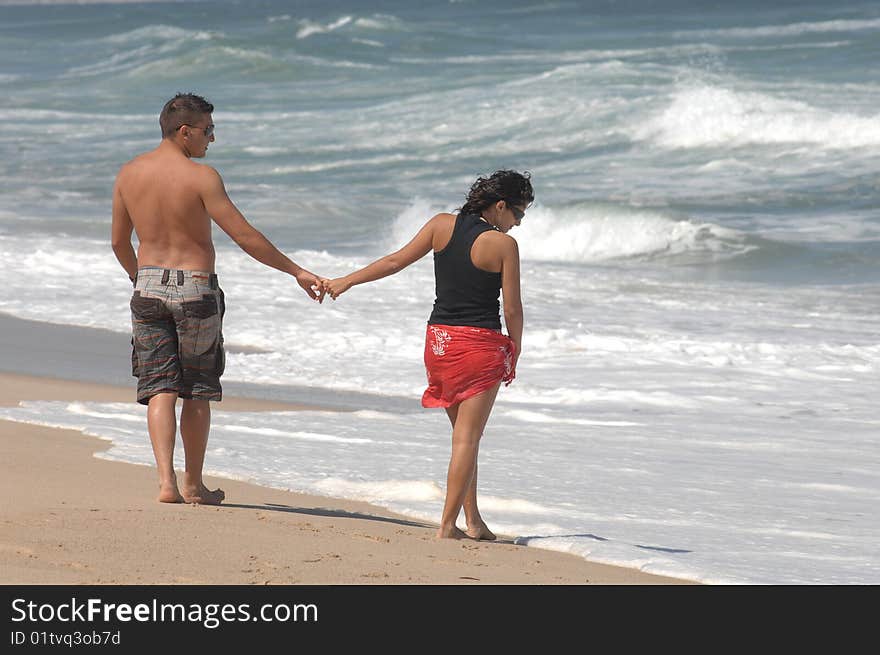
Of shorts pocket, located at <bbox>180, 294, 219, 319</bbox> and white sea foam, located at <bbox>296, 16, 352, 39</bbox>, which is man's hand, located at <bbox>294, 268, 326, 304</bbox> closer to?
shorts pocket, located at <bbox>180, 294, 219, 319</bbox>

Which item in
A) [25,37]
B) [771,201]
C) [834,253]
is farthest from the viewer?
[25,37]

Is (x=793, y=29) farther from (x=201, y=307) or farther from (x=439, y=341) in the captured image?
(x=201, y=307)

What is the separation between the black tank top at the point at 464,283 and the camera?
4867 mm

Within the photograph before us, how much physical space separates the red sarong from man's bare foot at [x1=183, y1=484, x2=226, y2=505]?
90 cm

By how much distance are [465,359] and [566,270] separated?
1063 centimetres

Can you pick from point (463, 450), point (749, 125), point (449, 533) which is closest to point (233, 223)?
point (463, 450)

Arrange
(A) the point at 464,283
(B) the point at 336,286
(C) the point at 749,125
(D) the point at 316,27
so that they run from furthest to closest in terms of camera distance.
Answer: (D) the point at 316,27 < (C) the point at 749,125 < (B) the point at 336,286 < (A) the point at 464,283

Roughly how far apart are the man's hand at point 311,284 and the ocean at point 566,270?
34.4 inches

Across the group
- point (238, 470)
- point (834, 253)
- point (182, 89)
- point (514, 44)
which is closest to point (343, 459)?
point (238, 470)

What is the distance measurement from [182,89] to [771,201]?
23.7m

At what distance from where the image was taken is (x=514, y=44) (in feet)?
160

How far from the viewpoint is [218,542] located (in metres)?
4.36
